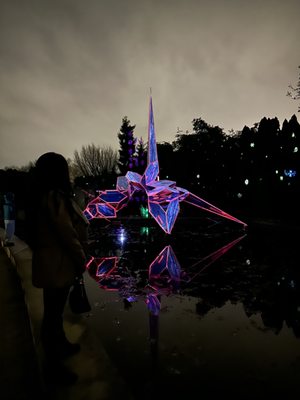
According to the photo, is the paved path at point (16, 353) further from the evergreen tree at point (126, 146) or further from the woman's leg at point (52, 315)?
the evergreen tree at point (126, 146)

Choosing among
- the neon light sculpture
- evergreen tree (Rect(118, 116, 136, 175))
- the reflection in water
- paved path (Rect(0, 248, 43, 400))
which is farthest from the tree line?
paved path (Rect(0, 248, 43, 400))

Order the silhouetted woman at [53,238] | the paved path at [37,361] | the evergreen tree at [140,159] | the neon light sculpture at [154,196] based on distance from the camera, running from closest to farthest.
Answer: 1. the paved path at [37,361]
2. the silhouetted woman at [53,238]
3. the neon light sculpture at [154,196]
4. the evergreen tree at [140,159]

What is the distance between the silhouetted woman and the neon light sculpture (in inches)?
433

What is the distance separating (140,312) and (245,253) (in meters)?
5.94

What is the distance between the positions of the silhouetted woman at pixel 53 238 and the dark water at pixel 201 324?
100 cm

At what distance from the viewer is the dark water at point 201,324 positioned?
114 inches

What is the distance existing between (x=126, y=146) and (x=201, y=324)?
5011 centimetres

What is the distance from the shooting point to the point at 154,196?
1425cm

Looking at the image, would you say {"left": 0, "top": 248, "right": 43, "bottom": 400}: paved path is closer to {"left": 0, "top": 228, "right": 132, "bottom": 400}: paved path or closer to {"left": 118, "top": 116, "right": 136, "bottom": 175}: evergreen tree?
{"left": 0, "top": 228, "right": 132, "bottom": 400}: paved path

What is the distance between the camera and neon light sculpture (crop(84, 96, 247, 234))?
541 inches

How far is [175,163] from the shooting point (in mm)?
43312

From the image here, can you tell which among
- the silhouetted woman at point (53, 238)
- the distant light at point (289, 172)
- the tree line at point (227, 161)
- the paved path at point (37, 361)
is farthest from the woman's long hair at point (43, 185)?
the distant light at point (289, 172)

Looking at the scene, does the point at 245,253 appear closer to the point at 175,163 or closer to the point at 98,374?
the point at 98,374

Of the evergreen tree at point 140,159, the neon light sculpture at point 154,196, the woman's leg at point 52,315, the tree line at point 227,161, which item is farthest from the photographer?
the evergreen tree at point 140,159
